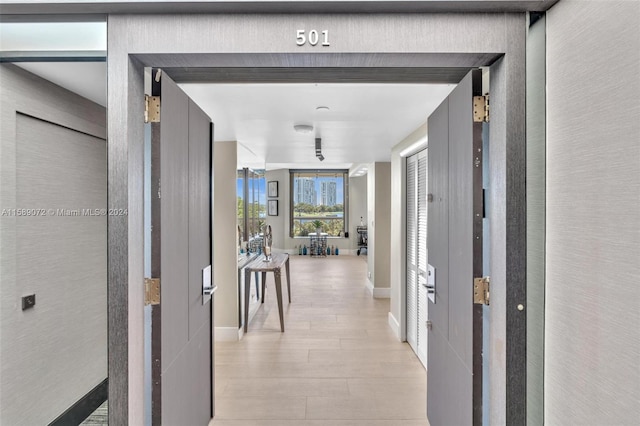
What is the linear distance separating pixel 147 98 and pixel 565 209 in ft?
5.37

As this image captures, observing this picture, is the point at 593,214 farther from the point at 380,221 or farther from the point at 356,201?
the point at 356,201

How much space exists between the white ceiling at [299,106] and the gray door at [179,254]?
0.84 ft

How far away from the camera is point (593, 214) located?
946 millimetres

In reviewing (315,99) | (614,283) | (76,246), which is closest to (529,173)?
(614,283)

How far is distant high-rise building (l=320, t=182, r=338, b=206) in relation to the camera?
10.7 metres

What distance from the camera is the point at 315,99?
224 cm

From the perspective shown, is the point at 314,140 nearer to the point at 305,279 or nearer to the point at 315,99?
the point at 315,99

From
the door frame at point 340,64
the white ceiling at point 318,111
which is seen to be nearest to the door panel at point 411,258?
the white ceiling at point 318,111

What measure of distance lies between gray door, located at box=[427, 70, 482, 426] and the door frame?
99 millimetres

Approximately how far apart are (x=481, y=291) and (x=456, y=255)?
22 cm

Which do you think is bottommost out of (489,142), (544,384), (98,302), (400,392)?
(400,392)

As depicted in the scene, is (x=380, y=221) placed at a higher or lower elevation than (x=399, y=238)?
higher

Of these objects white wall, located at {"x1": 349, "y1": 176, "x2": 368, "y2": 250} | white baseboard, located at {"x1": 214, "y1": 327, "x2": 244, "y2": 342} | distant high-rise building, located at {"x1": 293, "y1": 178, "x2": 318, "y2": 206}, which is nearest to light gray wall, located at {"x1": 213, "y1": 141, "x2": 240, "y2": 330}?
white baseboard, located at {"x1": 214, "y1": 327, "x2": 244, "y2": 342}

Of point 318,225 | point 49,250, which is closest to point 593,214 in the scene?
point 49,250
